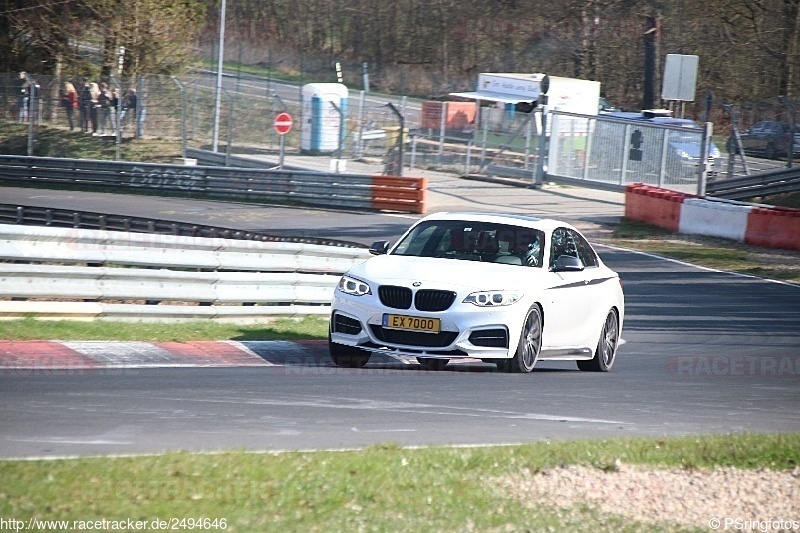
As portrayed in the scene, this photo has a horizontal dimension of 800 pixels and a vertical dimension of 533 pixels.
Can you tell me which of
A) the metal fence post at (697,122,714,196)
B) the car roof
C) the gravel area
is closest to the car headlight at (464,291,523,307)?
the car roof

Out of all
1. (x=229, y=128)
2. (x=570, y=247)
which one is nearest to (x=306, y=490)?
(x=570, y=247)

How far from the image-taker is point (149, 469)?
5.50 meters

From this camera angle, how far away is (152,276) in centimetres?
1186

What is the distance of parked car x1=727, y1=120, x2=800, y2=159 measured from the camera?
29.8 meters

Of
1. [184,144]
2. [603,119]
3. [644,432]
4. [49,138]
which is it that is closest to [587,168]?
[603,119]

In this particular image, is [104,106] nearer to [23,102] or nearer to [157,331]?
[23,102]

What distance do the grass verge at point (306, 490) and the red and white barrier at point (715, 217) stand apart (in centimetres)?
1880

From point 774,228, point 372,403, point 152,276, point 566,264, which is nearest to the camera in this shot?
point 372,403

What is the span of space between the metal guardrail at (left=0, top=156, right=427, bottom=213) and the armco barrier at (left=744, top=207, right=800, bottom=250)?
8.46m

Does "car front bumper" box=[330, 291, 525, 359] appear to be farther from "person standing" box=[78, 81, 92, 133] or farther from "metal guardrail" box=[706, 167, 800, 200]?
"person standing" box=[78, 81, 92, 133]

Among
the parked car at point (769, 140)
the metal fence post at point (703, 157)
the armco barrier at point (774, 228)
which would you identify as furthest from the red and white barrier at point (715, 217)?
the parked car at point (769, 140)

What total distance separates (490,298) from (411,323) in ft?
2.37

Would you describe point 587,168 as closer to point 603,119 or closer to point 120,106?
point 603,119

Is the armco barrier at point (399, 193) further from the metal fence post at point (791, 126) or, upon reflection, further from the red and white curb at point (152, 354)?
the red and white curb at point (152, 354)
